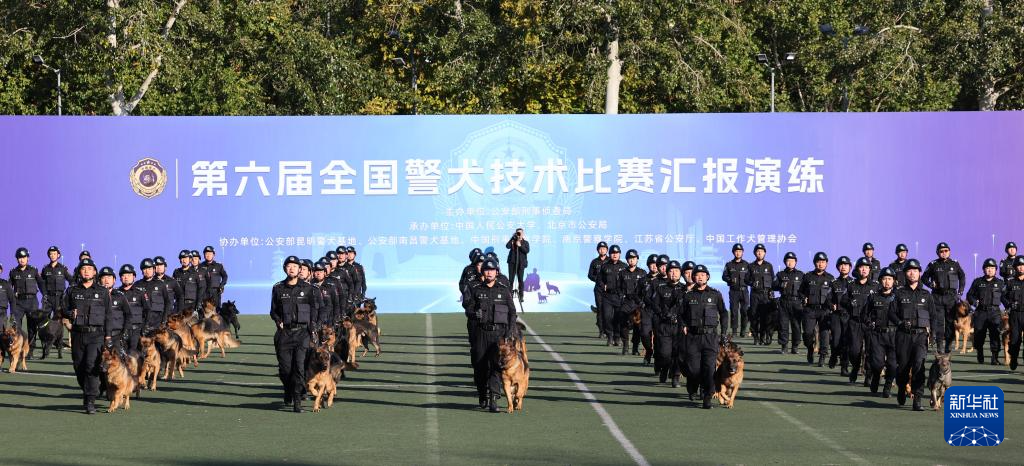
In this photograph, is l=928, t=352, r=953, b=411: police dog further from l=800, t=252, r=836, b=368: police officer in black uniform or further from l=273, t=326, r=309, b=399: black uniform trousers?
l=273, t=326, r=309, b=399: black uniform trousers

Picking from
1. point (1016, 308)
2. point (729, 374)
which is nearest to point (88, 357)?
point (729, 374)

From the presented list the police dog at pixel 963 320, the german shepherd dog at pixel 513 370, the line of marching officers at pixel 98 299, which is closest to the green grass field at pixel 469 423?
the german shepherd dog at pixel 513 370

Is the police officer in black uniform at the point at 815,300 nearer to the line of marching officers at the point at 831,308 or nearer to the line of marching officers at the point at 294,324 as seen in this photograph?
the line of marching officers at the point at 831,308

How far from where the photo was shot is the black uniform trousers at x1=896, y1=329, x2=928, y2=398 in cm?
1856

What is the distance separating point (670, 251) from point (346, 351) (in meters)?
17.2

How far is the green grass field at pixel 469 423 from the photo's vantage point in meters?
14.9

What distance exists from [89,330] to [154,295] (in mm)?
5713

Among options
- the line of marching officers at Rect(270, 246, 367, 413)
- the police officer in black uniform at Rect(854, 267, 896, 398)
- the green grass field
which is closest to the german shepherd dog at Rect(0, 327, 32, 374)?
the green grass field

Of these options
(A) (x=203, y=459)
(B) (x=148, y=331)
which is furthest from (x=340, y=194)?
(A) (x=203, y=459)

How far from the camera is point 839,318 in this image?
78.0ft

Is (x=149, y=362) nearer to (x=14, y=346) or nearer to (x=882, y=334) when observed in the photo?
(x=14, y=346)

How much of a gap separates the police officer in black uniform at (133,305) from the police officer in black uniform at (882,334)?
9.18m

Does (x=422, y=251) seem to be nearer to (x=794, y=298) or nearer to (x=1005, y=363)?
(x=794, y=298)

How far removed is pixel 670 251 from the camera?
39469mm
